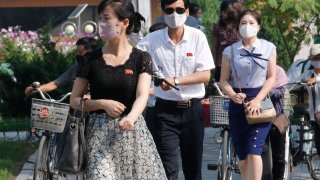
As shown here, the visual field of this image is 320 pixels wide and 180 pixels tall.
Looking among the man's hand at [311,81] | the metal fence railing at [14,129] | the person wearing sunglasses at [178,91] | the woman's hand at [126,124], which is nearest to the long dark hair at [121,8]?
the woman's hand at [126,124]

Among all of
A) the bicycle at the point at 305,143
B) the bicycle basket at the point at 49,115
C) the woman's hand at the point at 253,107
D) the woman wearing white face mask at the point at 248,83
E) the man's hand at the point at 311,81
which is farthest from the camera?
the bicycle at the point at 305,143

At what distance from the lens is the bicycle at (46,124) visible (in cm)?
827

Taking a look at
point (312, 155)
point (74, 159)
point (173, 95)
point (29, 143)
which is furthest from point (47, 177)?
point (29, 143)

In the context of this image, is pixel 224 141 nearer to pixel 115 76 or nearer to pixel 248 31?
pixel 248 31

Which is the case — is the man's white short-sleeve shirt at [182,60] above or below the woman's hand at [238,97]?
above

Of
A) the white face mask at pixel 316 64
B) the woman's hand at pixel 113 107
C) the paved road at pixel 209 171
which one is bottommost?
the paved road at pixel 209 171

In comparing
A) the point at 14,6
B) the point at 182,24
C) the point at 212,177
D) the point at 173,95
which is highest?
the point at 14,6

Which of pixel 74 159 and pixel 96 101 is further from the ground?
pixel 96 101

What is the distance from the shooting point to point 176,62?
7738 mm

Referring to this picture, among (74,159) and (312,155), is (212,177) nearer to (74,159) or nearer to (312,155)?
(312,155)

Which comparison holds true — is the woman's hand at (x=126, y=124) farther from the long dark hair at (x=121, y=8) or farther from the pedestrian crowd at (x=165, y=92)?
the long dark hair at (x=121, y=8)

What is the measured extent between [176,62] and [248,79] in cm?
73

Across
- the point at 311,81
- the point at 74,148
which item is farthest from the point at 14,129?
the point at 74,148

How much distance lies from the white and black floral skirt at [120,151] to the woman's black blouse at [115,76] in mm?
146
